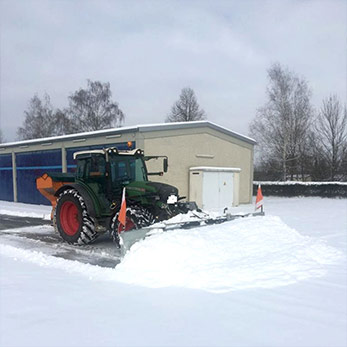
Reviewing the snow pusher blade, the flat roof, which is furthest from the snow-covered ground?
the flat roof

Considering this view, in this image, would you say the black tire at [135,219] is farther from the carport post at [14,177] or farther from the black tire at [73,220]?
the carport post at [14,177]

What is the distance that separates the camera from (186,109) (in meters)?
48.0

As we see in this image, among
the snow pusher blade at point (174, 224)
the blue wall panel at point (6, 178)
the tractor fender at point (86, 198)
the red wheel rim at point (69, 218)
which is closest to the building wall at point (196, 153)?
the red wheel rim at point (69, 218)

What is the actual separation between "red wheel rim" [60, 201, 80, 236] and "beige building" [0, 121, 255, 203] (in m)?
5.48

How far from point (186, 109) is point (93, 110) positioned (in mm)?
13919

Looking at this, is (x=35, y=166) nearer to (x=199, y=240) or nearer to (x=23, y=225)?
(x=23, y=225)

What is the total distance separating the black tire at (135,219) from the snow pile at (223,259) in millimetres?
982

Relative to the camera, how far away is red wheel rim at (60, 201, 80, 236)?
8211mm

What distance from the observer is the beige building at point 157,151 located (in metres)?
14.0

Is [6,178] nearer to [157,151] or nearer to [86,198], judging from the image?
[157,151]

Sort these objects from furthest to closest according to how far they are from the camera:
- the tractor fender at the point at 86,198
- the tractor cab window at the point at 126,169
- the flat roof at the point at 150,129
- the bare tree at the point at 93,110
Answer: the bare tree at the point at 93,110
the flat roof at the point at 150,129
the tractor cab window at the point at 126,169
the tractor fender at the point at 86,198

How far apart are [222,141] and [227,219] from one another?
1054 centimetres

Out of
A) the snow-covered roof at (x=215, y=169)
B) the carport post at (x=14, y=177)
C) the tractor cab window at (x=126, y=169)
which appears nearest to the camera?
the tractor cab window at (x=126, y=169)

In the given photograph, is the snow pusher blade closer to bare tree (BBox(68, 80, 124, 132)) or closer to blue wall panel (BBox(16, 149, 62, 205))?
blue wall panel (BBox(16, 149, 62, 205))
